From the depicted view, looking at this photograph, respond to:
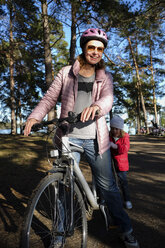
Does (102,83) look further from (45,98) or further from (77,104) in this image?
(45,98)

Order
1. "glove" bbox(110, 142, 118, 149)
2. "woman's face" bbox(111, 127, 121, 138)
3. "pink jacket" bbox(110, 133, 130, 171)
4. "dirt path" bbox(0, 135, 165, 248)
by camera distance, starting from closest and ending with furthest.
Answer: "dirt path" bbox(0, 135, 165, 248)
"glove" bbox(110, 142, 118, 149)
"pink jacket" bbox(110, 133, 130, 171)
"woman's face" bbox(111, 127, 121, 138)

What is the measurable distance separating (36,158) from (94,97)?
17.5 ft

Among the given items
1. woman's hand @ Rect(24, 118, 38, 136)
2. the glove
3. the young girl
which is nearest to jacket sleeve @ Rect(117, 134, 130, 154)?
the young girl

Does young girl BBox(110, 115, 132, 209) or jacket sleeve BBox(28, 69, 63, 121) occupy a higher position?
jacket sleeve BBox(28, 69, 63, 121)

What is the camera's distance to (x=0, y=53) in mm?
10734

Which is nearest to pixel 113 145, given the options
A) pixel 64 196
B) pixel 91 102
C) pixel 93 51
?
pixel 91 102

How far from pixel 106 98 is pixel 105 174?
87 cm

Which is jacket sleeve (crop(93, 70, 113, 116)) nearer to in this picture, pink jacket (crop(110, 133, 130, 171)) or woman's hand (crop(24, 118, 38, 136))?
woman's hand (crop(24, 118, 38, 136))

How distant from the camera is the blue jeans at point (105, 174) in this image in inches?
90.3

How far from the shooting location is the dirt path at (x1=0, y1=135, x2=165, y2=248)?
8.98ft

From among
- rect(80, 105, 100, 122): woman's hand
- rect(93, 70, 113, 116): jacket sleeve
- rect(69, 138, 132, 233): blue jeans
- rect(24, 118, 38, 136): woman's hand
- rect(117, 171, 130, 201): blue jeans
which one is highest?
rect(93, 70, 113, 116): jacket sleeve

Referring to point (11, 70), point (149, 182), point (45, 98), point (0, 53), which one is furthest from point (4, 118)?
point (45, 98)

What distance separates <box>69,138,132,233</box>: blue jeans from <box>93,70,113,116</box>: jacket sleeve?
1.49 feet

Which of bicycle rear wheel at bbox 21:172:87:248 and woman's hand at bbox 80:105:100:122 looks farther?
bicycle rear wheel at bbox 21:172:87:248
